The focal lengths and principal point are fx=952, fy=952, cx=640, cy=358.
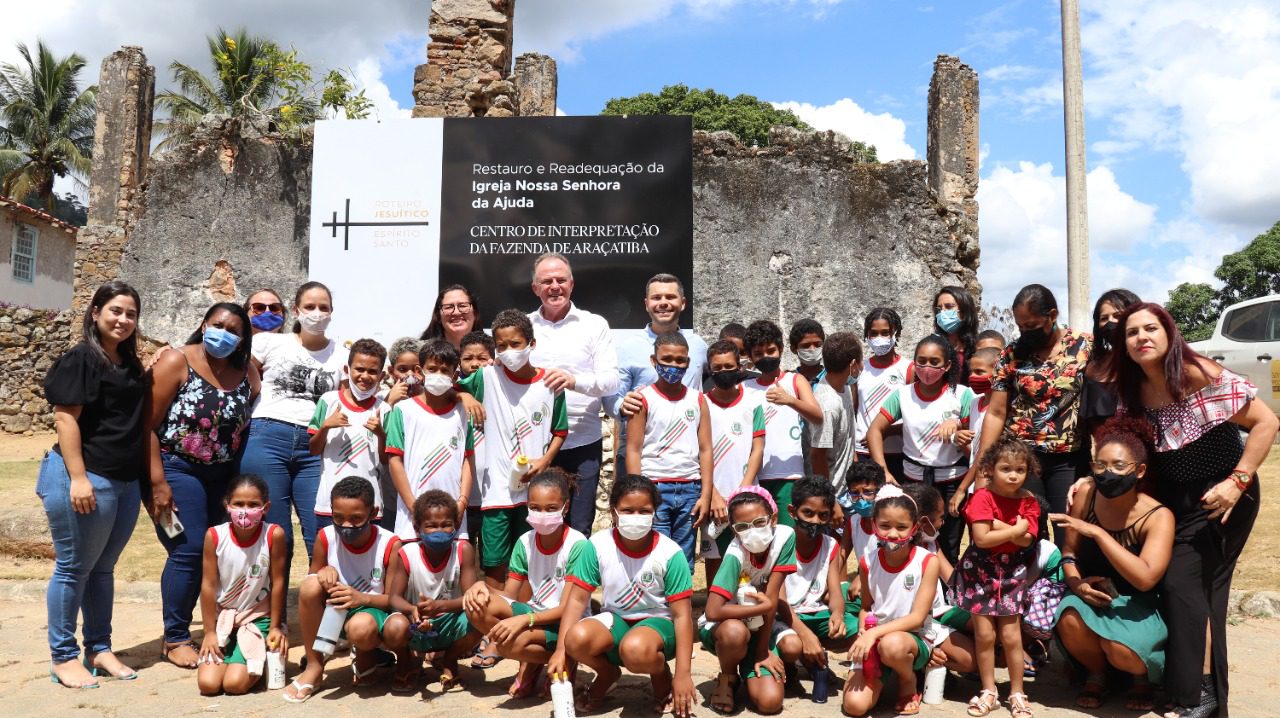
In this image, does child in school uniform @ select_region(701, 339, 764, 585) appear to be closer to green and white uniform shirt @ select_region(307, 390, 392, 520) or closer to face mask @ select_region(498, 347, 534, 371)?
face mask @ select_region(498, 347, 534, 371)

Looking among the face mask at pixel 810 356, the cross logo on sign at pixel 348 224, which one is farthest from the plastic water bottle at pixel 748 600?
the cross logo on sign at pixel 348 224

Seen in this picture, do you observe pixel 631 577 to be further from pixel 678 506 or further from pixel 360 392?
pixel 360 392

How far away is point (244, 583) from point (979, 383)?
141 inches

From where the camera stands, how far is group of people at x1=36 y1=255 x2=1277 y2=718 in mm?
3615

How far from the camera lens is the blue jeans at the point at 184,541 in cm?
419

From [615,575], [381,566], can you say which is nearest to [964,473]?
[615,575]

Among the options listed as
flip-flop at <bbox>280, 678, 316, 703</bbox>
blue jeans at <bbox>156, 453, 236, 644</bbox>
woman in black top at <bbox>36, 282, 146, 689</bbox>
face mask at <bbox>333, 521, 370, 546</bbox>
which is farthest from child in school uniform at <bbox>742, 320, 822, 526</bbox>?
woman in black top at <bbox>36, 282, 146, 689</bbox>

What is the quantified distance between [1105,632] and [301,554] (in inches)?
218

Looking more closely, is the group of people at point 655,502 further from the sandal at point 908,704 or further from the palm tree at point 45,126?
the palm tree at point 45,126

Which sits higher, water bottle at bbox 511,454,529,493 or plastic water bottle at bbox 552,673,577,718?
water bottle at bbox 511,454,529,493

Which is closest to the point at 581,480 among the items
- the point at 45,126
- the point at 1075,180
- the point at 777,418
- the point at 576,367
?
the point at 576,367

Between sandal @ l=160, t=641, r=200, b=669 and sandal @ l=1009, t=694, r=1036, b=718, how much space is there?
337 centimetres

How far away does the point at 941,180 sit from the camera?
1110 centimetres

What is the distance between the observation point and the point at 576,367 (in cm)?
460
